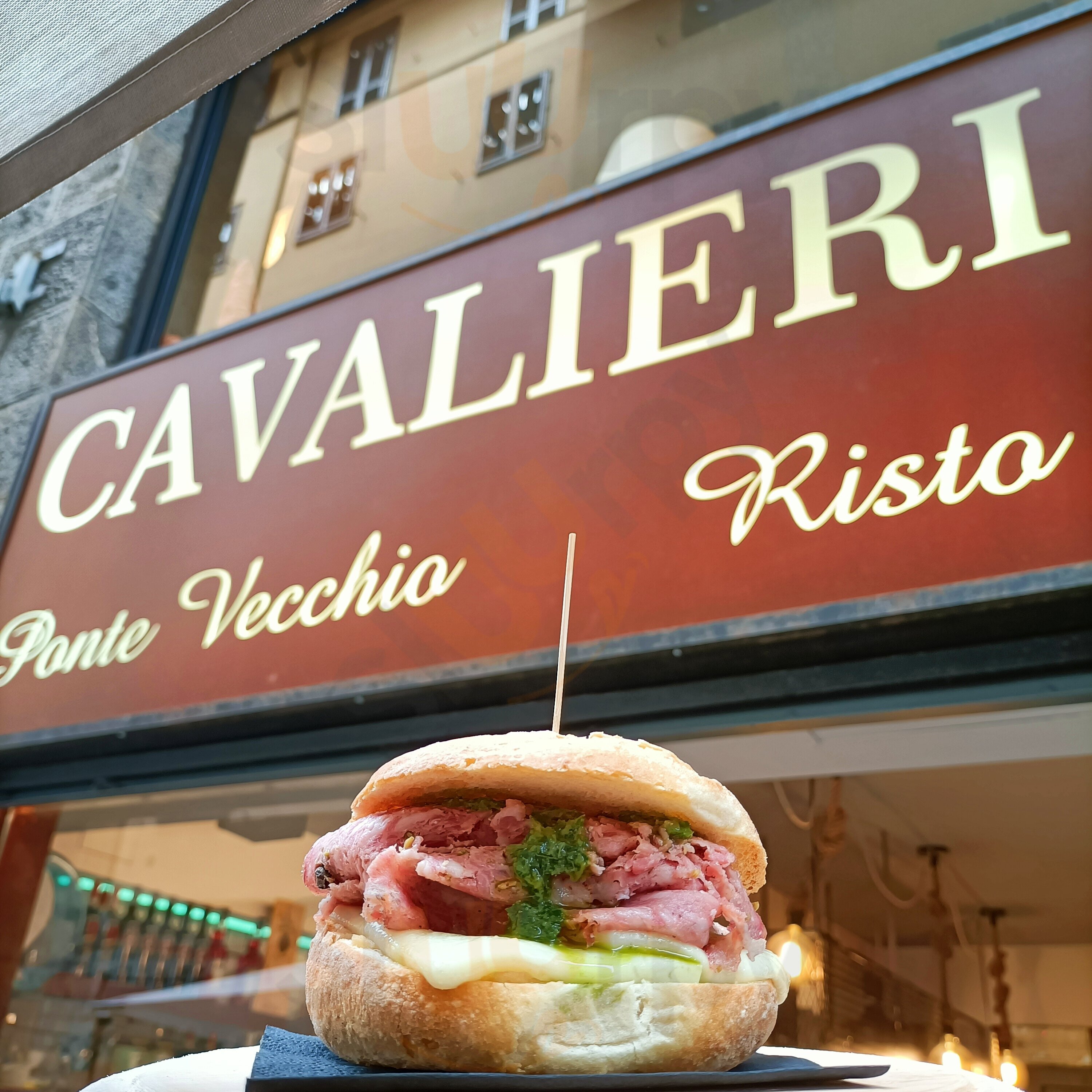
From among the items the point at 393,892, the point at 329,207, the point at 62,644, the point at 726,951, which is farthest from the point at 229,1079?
the point at 329,207

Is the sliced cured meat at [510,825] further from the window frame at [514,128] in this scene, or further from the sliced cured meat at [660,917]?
the window frame at [514,128]

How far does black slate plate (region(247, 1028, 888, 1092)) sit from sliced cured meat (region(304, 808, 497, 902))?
0.32 m

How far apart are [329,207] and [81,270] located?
5.85 ft

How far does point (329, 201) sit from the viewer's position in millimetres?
6250

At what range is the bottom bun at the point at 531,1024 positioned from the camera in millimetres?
1361

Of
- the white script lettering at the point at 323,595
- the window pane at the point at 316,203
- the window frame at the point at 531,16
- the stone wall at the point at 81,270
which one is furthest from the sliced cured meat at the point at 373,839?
the window frame at the point at 531,16

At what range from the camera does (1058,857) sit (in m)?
3.05

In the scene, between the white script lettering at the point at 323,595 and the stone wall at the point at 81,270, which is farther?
the stone wall at the point at 81,270

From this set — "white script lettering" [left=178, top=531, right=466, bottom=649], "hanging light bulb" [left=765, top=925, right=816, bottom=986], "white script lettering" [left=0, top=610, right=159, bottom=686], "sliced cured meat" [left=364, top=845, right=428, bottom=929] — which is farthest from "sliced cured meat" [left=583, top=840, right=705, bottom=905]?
"white script lettering" [left=0, top=610, right=159, bottom=686]

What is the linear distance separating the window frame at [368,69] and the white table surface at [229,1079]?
251 inches

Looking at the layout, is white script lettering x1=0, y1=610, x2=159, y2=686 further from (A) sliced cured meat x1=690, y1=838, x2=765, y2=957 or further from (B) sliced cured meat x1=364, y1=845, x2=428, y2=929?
(A) sliced cured meat x1=690, y1=838, x2=765, y2=957

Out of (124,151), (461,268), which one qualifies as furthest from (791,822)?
(124,151)

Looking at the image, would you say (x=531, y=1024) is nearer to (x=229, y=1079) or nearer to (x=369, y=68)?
(x=229, y=1079)

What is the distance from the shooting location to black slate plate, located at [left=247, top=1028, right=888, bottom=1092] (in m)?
1.15
